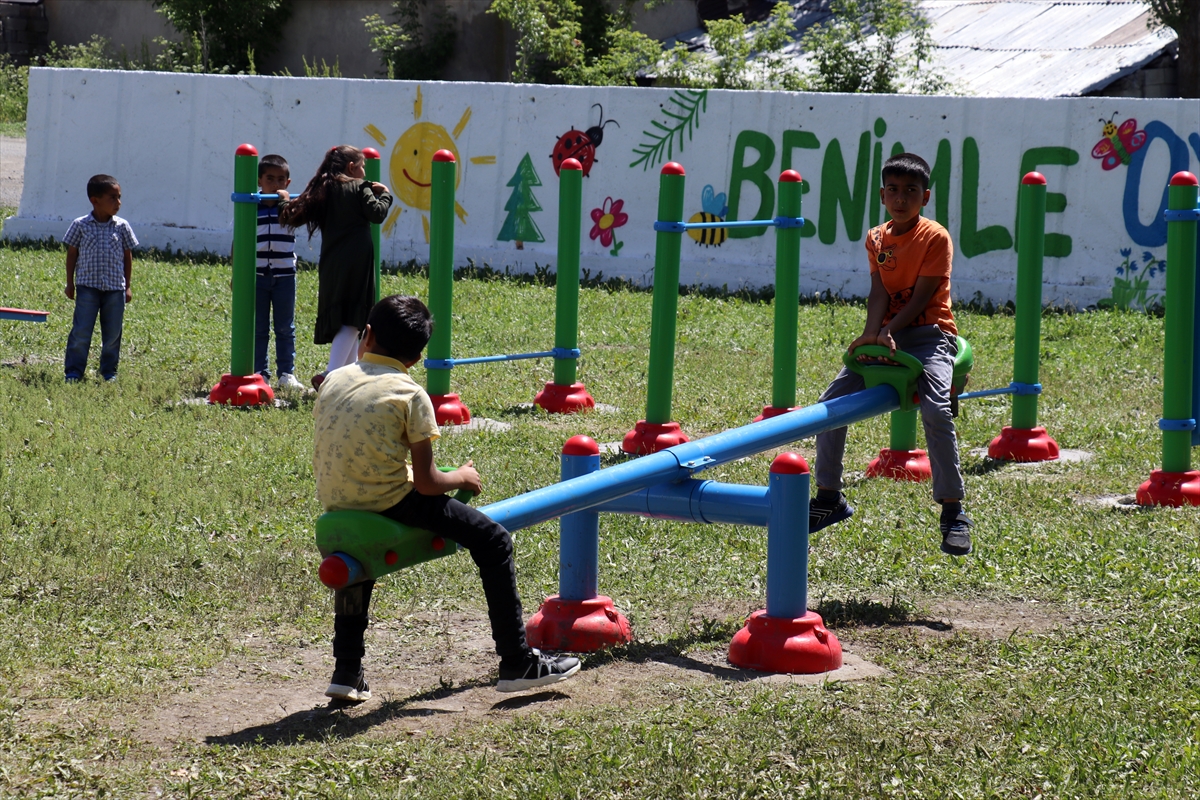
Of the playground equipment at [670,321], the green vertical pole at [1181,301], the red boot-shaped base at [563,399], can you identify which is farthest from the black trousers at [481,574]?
the red boot-shaped base at [563,399]

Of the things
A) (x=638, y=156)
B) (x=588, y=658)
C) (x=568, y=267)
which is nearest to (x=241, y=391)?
(x=568, y=267)

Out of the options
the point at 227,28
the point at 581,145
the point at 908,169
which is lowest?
the point at 908,169

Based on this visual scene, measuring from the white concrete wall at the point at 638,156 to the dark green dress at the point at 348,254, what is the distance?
627 centimetres

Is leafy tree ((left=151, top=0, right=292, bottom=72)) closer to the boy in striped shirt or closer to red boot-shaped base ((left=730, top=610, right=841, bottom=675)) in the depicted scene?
the boy in striped shirt

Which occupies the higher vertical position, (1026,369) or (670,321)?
(670,321)

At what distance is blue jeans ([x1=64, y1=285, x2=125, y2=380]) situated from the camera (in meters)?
9.41

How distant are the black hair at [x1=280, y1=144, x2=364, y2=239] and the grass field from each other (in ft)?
3.93

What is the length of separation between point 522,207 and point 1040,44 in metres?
9.42

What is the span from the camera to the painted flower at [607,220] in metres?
14.9

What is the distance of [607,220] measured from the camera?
14.9 meters

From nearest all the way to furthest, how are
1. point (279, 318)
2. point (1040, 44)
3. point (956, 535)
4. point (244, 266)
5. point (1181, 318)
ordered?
1. point (956, 535)
2. point (1181, 318)
3. point (244, 266)
4. point (279, 318)
5. point (1040, 44)

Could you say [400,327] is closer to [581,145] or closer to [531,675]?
[531,675]

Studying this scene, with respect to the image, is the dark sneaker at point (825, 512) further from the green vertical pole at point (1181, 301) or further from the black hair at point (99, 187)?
the black hair at point (99, 187)

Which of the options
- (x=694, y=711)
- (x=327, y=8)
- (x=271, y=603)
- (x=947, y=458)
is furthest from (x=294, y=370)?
(x=327, y=8)
